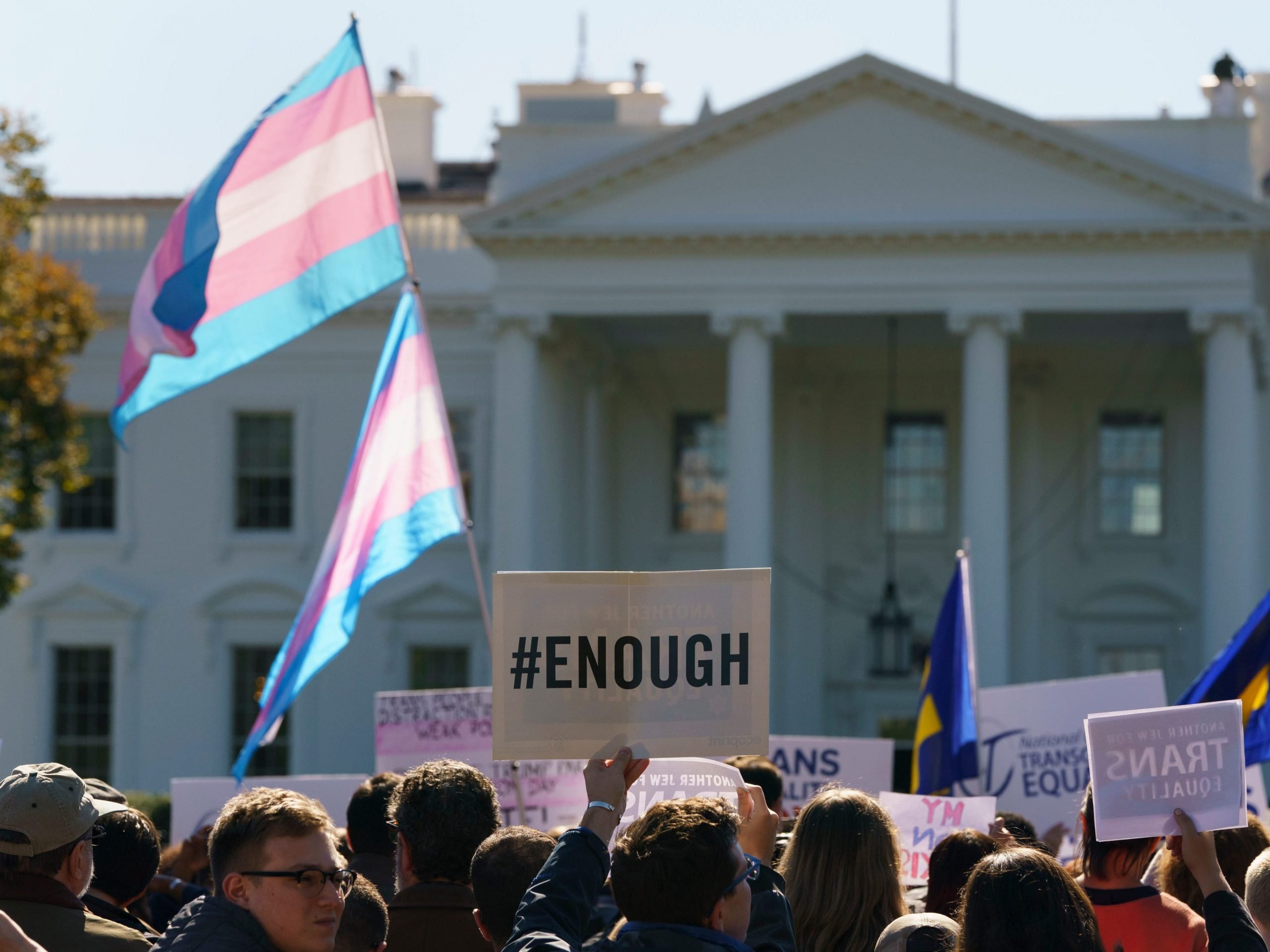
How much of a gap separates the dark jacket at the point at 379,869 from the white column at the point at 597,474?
22279mm

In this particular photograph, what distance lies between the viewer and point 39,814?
4344mm

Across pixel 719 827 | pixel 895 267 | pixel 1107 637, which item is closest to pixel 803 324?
pixel 895 267

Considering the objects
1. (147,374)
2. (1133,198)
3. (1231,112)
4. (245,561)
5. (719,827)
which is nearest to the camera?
(719,827)

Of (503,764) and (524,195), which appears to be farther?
(524,195)

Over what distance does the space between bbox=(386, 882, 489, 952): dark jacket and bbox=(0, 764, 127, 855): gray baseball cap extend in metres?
1.00

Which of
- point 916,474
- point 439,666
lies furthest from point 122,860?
point 916,474

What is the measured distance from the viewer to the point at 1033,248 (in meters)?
25.6

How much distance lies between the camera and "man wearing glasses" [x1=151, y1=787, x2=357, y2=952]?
379 cm

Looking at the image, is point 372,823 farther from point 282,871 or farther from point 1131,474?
point 1131,474

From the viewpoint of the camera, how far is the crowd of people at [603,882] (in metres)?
3.65

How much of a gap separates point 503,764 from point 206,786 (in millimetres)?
1643

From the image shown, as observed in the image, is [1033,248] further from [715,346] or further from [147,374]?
[147,374]

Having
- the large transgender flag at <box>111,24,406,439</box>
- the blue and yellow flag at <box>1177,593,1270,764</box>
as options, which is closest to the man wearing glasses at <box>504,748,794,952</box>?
the blue and yellow flag at <box>1177,593,1270,764</box>

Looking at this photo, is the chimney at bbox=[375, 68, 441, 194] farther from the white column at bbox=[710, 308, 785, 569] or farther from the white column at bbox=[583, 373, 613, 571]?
the white column at bbox=[710, 308, 785, 569]
